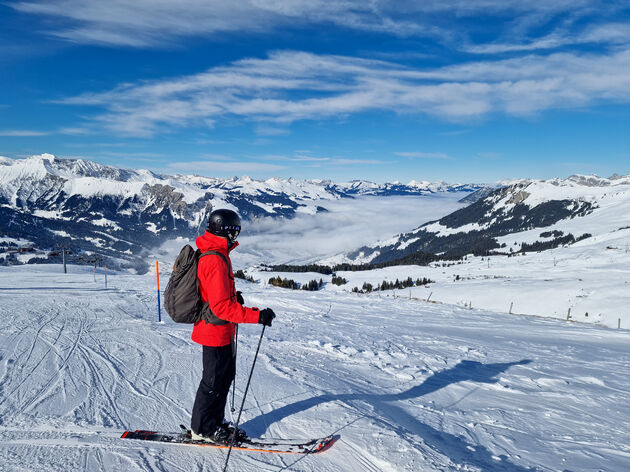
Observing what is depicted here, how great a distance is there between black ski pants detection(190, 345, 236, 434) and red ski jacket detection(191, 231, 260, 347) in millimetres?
191

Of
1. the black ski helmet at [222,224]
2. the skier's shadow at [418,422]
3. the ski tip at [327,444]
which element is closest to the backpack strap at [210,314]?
the black ski helmet at [222,224]

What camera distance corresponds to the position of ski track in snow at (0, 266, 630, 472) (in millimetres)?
4168

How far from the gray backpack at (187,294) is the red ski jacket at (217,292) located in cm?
7

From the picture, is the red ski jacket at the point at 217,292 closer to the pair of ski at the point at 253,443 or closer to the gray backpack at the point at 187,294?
the gray backpack at the point at 187,294

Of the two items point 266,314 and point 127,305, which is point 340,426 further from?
point 127,305

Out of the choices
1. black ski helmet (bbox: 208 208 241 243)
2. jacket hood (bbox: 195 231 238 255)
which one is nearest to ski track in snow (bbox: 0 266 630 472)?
jacket hood (bbox: 195 231 238 255)

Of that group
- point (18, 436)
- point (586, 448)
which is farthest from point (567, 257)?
point (18, 436)

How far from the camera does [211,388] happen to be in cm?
436

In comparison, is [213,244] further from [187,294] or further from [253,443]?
[253,443]

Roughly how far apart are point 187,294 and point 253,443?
2050mm

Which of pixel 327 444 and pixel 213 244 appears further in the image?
pixel 327 444

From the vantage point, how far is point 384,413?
18.3 feet

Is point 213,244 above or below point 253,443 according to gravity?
above

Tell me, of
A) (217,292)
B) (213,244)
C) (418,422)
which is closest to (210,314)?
(217,292)
